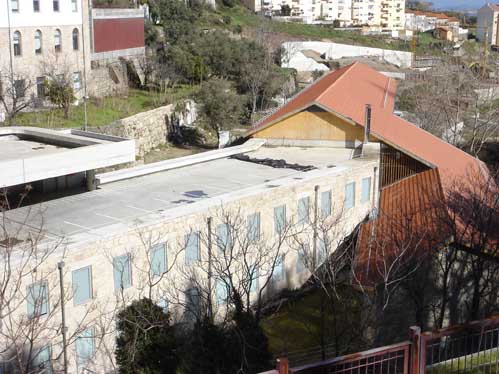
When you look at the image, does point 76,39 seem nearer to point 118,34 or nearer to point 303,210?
point 118,34

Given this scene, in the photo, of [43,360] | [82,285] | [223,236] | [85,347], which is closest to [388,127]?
[223,236]

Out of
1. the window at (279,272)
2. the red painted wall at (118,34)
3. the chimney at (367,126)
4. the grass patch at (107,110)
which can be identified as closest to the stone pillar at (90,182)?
the window at (279,272)

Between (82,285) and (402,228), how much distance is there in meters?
10.6

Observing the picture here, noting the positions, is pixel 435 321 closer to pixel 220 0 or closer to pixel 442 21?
pixel 220 0

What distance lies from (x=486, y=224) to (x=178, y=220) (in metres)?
9.34

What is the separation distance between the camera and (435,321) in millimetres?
20125

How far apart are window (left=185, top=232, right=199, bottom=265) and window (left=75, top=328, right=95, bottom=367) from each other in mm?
3494

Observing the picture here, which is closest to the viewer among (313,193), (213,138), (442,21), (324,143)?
(313,193)

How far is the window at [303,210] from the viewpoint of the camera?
22203mm

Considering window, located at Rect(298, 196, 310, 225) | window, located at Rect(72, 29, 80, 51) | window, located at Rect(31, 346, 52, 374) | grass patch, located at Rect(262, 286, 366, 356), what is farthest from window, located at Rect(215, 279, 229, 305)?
window, located at Rect(72, 29, 80, 51)

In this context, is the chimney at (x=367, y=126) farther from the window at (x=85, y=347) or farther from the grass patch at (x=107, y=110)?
the window at (x=85, y=347)

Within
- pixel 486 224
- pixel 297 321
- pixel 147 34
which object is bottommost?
pixel 297 321

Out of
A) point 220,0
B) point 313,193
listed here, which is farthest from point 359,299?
point 220,0

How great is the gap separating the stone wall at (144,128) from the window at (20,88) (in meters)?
4.42
